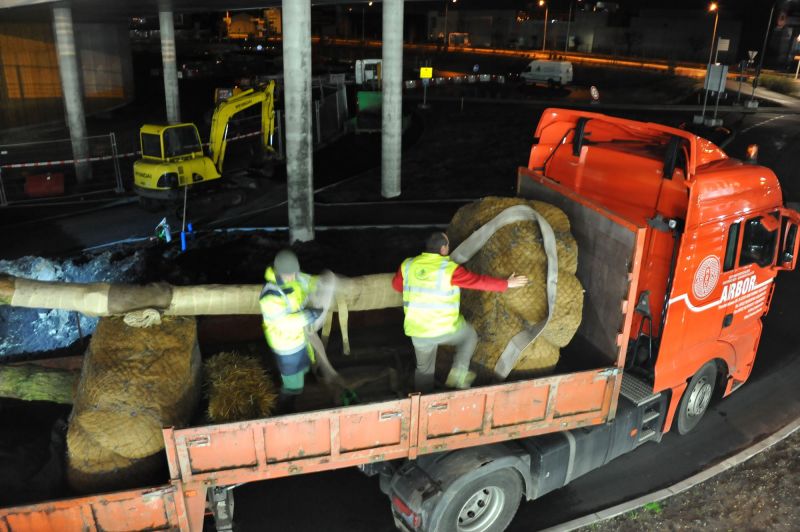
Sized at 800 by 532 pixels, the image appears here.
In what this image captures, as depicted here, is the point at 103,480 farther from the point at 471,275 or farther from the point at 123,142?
the point at 123,142

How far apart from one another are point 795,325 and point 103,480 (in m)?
10.8

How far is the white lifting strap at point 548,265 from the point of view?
5789 millimetres

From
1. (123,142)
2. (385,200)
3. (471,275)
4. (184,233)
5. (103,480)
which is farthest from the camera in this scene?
(123,142)

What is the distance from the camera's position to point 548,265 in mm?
5816

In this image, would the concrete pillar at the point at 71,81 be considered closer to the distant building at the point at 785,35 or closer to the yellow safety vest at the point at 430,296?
the yellow safety vest at the point at 430,296

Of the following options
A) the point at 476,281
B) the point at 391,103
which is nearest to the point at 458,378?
the point at 476,281

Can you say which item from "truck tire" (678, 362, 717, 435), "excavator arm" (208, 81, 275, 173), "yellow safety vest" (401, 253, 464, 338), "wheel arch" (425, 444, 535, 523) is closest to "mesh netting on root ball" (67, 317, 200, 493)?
"yellow safety vest" (401, 253, 464, 338)

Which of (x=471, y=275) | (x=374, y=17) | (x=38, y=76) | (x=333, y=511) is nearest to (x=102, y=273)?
(x=333, y=511)

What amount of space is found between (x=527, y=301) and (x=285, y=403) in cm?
240

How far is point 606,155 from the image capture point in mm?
7250

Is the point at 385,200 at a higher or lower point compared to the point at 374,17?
lower

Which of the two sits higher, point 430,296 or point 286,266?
point 286,266

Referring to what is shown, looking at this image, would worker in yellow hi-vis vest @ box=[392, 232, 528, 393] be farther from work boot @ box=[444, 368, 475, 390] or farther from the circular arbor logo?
the circular arbor logo

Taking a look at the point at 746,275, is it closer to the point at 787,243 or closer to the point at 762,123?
the point at 787,243
